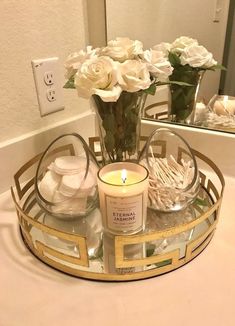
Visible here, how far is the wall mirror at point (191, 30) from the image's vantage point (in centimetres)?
78

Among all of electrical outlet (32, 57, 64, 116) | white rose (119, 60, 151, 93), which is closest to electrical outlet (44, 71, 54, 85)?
electrical outlet (32, 57, 64, 116)

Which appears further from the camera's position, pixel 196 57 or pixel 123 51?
pixel 196 57

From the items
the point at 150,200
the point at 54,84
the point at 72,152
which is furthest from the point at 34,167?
the point at 150,200

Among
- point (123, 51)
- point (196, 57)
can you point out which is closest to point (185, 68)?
point (196, 57)

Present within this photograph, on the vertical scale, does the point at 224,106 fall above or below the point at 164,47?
below

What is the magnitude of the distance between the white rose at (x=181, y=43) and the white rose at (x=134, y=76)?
306 mm

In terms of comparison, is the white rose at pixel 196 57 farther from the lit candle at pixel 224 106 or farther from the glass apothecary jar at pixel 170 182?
the glass apothecary jar at pixel 170 182

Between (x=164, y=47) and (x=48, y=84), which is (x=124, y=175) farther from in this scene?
(x=164, y=47)

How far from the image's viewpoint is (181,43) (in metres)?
0.80

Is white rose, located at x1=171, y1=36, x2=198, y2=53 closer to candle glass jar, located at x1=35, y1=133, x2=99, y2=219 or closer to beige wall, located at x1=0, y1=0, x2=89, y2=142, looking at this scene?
beige wall, located at x1=0, y1=0, x2=89, y2=142

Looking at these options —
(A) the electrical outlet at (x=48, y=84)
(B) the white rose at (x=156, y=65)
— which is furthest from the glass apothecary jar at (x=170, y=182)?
(A) the electrical outlet at (x=48, y=84)

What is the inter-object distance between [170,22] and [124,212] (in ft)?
1.99

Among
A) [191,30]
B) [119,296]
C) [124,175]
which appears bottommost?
[119,296]

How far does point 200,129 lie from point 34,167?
441 mm
